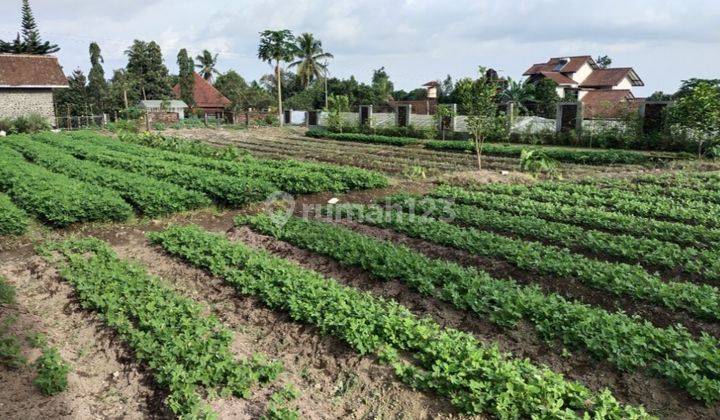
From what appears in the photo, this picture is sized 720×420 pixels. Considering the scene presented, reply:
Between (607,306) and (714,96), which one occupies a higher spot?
(714,96)

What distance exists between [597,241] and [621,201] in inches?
153

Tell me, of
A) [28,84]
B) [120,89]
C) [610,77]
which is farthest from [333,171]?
[610,77]

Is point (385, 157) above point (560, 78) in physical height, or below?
below

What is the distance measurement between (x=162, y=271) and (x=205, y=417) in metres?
4.18

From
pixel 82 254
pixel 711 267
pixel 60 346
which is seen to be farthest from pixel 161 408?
pixel 711 267

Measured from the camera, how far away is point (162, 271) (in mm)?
7777

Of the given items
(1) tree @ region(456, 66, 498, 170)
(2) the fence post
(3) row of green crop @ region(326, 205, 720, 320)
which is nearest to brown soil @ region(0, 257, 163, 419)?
(3) row of green crop @ region(326, 205, 720, 320)

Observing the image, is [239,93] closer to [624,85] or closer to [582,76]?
[582,76]

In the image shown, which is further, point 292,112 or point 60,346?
point 292,112

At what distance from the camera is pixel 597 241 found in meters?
8.20

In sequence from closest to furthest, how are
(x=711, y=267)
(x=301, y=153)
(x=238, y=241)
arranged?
(x=711, y=267), (x=238, y=241), (x=301, y=153)

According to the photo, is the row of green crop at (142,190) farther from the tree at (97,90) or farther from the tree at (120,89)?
the tree at (97,90)

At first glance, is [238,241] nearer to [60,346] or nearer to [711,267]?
[60,346]

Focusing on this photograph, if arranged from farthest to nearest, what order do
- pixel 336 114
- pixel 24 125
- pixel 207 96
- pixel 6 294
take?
pixel 207 96 → pixel 336 114 → pixel 24 125 → pixel 6 294
